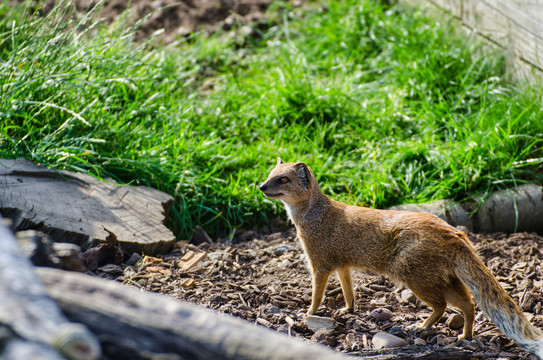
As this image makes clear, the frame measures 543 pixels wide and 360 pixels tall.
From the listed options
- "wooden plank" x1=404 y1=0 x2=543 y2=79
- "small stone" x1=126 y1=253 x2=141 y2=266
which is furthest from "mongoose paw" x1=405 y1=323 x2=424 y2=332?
"wooden plank" x1=404 y1=0 x2=543 y2=79

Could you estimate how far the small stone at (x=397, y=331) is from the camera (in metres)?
3.23

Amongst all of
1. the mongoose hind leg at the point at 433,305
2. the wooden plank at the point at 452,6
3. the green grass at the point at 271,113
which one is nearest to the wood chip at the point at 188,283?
the green grass at the point at 271,113

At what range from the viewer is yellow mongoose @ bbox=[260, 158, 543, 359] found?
2971mm

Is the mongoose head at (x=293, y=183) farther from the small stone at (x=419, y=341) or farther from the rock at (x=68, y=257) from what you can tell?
the rock at (x=68, y=257)

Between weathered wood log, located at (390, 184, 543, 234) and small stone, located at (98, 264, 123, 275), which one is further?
weathered wood log, located at (390, 184, 543, 234)

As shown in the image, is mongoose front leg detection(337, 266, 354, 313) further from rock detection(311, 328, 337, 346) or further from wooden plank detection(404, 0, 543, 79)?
wooden plank detection(404, 0, 543, 79)

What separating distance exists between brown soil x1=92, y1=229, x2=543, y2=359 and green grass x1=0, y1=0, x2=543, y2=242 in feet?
1.93

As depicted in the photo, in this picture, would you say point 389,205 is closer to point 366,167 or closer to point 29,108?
point 366,167

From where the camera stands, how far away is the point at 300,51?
21.8 ft

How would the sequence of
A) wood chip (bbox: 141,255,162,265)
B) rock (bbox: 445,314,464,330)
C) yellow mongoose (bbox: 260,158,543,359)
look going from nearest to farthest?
yellow mongoose (bbox: 260,158,543,359) < rock (bbox: 445,314,464,330) < wood chip (bbox: 141,255,162,265)

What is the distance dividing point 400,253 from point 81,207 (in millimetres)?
2076

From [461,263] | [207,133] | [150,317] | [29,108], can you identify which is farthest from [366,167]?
[150,317]

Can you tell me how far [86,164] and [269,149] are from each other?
1.66 metres

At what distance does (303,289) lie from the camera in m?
3.86
